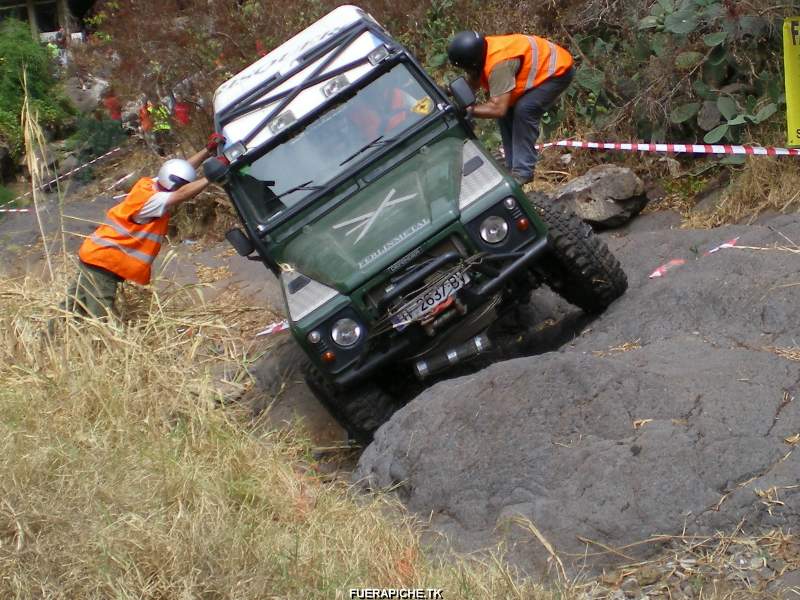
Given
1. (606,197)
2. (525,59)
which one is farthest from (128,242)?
(606,197)

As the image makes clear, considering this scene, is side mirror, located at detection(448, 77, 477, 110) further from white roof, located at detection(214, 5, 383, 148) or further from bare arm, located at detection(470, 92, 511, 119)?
bare arm, located at detection(470, 92, 511, 119)

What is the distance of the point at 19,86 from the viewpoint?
18297 mm

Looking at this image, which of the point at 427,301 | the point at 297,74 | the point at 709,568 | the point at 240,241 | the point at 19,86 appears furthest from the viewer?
the point at 19,86

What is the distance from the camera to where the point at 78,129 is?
1703cm

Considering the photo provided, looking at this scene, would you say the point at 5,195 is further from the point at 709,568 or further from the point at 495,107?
the point at 709,568

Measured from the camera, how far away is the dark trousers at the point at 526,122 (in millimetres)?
7410

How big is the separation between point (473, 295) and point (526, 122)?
218 cm

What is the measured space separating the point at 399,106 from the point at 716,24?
12.0 feet

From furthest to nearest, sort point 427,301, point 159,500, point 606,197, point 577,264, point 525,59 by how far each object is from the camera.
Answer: point 606,197 < point 525,59 < point 577,264 < point 427,301 < point 159,500

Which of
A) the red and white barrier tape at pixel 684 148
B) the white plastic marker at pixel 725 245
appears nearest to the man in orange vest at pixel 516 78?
the white plastic marker at pixel 725 245

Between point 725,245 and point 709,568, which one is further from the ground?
point 709,568

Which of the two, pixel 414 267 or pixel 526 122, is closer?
pixel 414 267

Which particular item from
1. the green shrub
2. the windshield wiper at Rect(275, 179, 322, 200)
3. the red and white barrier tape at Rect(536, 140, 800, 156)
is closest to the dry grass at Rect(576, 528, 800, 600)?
the windshield wiper at Rect(275, 179, 322, 200)

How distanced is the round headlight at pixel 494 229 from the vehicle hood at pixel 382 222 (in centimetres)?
17
